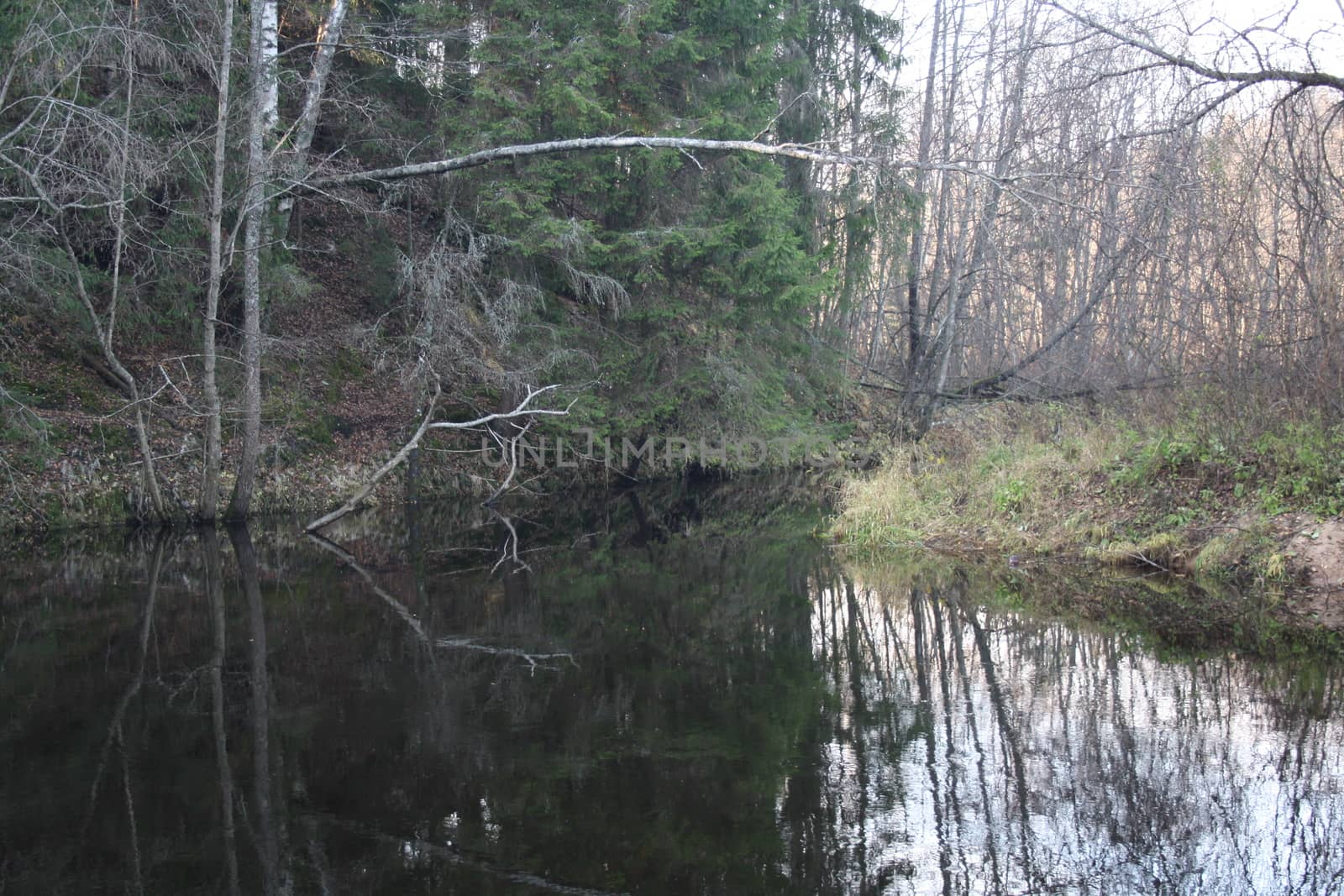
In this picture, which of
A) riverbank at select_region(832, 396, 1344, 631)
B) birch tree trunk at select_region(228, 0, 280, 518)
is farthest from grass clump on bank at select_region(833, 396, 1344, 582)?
birch tree trunk at select_region(228, 0, 280, 518)

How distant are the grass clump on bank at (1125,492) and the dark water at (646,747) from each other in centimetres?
139

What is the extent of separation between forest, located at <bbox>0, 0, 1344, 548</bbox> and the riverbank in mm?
104

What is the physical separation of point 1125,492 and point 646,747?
7.73 meters

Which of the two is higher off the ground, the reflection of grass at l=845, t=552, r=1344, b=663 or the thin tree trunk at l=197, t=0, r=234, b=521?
the thin tree trunk at l=197, t=0, r=234, b=521

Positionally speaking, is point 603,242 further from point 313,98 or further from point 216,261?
point 216,261

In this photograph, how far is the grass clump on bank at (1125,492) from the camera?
988 centimetres

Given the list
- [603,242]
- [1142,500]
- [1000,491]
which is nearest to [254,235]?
[603,242]

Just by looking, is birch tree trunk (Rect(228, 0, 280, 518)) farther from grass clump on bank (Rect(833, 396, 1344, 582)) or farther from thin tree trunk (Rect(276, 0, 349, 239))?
grass clump on bank (Rect(833, 396, 1344, 582))

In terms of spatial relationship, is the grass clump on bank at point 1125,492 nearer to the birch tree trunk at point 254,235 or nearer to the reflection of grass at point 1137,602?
the reflection of grass at point 1137,602

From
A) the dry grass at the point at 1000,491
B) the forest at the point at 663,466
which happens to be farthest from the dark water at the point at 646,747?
the dry grass at the point at 1000,491

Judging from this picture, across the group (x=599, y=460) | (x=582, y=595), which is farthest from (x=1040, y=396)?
(x=582, y=595)

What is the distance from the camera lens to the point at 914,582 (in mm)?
10648

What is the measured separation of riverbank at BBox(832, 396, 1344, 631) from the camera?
31.3 feet

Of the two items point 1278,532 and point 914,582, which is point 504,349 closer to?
point 914,582
